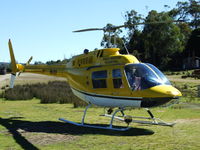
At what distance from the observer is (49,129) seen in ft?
37.8

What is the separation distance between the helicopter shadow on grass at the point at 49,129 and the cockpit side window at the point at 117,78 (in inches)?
68.8

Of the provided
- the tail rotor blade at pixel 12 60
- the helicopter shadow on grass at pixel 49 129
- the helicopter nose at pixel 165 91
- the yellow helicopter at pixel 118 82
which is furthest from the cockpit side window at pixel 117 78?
the tail rotor blade at pixel 12 60

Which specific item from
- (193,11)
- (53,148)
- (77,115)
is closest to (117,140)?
(53,148)

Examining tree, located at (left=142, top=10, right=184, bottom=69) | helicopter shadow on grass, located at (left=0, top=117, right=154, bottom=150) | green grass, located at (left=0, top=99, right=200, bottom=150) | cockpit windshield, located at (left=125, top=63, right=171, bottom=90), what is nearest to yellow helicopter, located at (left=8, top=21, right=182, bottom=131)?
cockpit windshield, located at (left=125, top=63, right=171, bottom=90)

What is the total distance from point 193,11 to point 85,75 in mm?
101169

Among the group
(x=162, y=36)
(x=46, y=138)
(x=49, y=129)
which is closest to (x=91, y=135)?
(x=46, y=138)

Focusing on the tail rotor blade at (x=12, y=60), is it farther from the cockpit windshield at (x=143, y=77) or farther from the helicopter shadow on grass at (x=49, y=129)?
the cockpit windshield at (x=143, y=77)

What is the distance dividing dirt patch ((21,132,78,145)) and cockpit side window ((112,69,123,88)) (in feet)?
8.67

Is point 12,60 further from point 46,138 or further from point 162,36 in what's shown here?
point 162,36

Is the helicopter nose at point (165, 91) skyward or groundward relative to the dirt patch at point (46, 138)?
skyward

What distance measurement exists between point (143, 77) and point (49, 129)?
4157 millimetres

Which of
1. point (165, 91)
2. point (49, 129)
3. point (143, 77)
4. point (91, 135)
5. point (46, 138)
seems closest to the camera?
point (46, 138)

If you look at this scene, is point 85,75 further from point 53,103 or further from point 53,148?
point 53,103

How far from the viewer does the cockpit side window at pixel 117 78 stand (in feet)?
37.2
